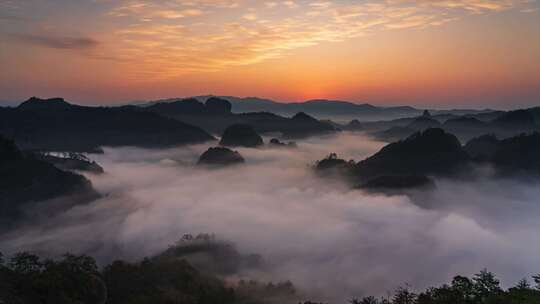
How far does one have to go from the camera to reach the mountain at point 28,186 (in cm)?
12062

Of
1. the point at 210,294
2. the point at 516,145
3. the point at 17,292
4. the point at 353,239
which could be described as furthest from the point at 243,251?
the point at 516,145

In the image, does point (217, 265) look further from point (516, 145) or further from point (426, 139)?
point (516, 145)

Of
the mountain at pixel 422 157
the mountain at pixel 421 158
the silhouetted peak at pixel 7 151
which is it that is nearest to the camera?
the silhouetted peak at pixel 7 151

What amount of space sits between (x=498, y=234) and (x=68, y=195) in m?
167

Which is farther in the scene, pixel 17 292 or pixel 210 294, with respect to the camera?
pixel 210 294

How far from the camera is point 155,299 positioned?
45.5 m

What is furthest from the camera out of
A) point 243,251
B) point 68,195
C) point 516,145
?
point 516,145

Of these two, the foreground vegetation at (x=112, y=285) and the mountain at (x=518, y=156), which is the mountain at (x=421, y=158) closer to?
the mountain at (x=518, y=156)

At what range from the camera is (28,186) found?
129000 millimetres

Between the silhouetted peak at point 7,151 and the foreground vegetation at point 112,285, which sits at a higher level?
the silhouetted peak at point 7,151

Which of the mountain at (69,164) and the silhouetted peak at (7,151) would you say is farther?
the mountain at (69,164)

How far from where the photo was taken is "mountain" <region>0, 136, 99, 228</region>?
121 meters

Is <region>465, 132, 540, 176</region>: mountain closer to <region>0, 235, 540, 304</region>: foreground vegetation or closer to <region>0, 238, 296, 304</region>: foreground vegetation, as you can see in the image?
<region>0, 235, 540, 304</region>: foreground vegetation

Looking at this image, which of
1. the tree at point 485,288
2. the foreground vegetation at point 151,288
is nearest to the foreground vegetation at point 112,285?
the foreground vegetation at point 151,288
